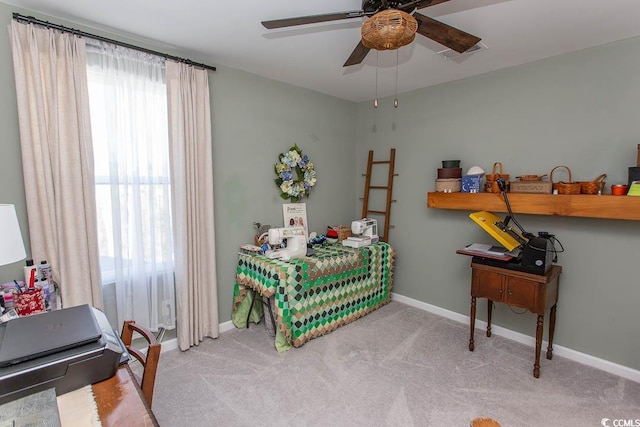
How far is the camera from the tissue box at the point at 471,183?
2793mm

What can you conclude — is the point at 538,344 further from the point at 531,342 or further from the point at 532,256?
the point at 532,256

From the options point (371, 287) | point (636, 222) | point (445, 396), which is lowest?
point (445, 396)

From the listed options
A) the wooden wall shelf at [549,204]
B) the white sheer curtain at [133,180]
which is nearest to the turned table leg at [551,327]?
the wooden wall shelf at [549,204]

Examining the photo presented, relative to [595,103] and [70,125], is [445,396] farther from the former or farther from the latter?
[70,125]

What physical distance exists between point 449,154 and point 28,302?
338 cm

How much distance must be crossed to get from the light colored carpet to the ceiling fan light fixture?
205cm

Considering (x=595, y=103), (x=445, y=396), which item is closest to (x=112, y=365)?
(x=445, y=396)

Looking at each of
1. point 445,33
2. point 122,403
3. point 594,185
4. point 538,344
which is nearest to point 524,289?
point 538,344

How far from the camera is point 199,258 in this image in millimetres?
2611

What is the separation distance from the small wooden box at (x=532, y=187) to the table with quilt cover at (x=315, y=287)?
1.35 m

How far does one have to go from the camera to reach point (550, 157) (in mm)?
2564

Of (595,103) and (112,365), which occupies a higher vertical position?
(595,103)

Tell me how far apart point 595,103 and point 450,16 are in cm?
140

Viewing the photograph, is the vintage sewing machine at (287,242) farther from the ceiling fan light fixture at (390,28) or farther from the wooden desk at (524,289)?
the ceiling fan light fixture at (390,28)
